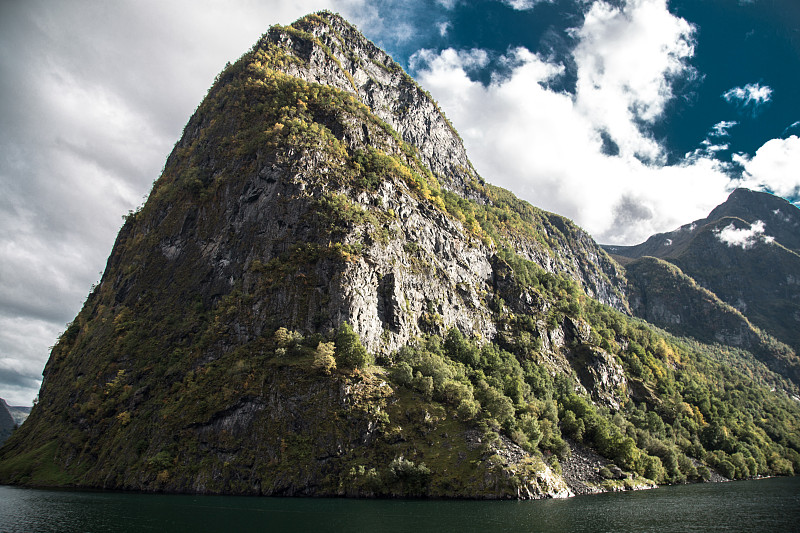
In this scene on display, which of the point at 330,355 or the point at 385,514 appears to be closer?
the point at 385,514

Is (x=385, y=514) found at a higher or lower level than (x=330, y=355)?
lower

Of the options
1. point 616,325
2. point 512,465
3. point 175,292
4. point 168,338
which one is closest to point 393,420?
point 512,465

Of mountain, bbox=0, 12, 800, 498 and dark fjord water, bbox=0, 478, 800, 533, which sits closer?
dark fjord water, bbox=0, 478, 800, 533

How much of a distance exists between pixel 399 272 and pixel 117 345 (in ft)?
249

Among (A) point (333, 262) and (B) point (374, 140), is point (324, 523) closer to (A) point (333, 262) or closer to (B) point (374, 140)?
(A) point (333, 262)

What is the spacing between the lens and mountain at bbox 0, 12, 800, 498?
81625 mm

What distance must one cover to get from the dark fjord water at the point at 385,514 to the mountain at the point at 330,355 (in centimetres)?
1034

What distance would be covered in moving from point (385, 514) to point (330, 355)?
39135 mm

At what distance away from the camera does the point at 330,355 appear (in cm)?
9069

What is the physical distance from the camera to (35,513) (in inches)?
2219

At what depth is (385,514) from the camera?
5594 cm

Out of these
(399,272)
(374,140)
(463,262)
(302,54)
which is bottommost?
(399,272)

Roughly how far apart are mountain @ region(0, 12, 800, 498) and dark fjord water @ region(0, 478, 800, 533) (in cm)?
1034

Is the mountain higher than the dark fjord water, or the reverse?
the mountain
